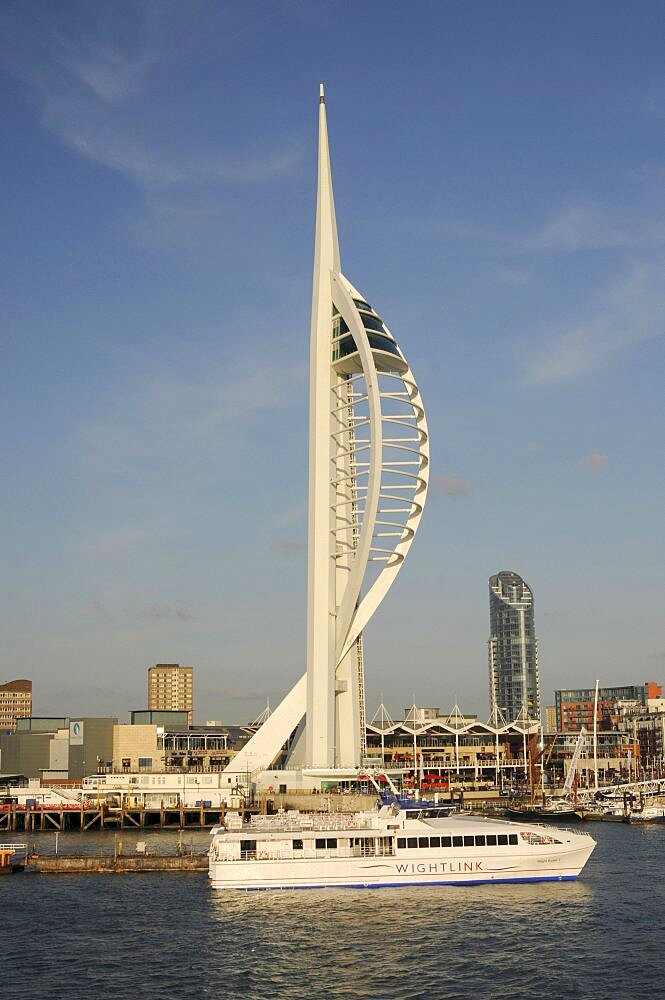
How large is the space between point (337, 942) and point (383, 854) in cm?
1160

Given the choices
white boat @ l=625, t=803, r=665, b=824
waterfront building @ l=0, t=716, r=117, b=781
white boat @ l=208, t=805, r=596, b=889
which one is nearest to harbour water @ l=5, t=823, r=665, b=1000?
white boat @ l=208, t=805, r=596, b=889

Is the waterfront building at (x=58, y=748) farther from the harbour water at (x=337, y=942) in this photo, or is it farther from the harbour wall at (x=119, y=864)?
the harbour water at (x=337, y=942)

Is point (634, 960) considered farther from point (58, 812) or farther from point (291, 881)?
point (58, 812)

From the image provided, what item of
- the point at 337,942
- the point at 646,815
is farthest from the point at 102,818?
the point at 337,942

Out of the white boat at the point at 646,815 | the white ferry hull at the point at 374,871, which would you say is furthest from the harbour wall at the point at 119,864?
the white boat at the point at 646,815

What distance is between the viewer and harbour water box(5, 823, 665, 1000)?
38000mm

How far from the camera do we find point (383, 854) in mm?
54625

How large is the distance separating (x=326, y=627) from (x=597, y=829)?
105ft

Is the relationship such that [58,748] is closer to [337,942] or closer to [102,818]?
[102,818]

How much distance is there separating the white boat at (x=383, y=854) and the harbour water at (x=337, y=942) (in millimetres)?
918

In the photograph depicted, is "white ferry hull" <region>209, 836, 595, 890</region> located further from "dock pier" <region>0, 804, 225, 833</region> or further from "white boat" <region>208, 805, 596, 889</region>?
"dock pier" <region>0, 804, 225, 833</region>

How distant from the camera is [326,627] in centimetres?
9175

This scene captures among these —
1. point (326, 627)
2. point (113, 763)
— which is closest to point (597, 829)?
point (326, 627)

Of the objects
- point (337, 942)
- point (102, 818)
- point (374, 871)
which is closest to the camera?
point (337, 942)
